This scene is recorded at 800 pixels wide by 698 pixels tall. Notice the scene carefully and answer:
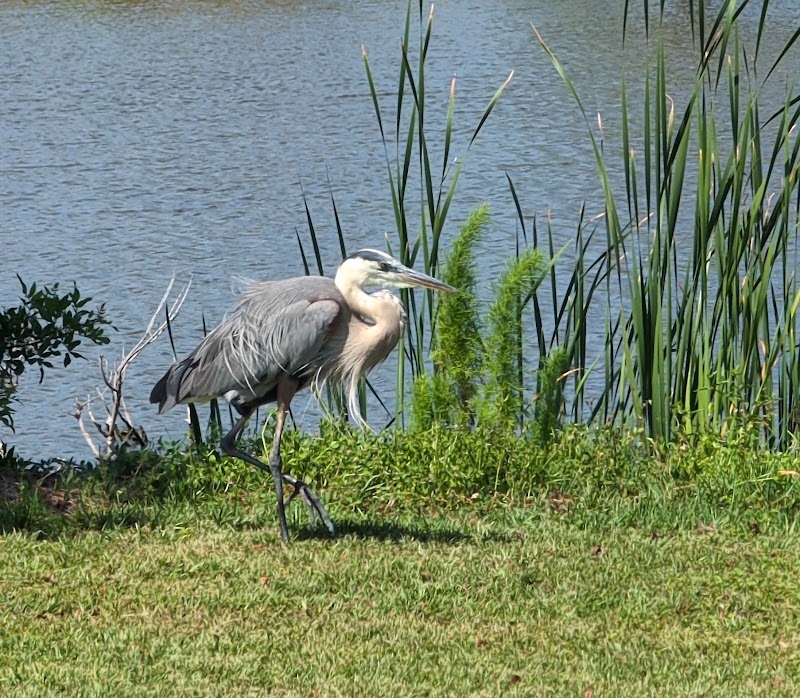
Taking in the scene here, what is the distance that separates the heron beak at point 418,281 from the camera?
5.10 metres

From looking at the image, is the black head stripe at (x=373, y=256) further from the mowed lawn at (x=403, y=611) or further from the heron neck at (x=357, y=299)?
the mowed lawn at (x=403, y=611)

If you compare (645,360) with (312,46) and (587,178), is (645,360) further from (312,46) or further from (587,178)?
(312,46)

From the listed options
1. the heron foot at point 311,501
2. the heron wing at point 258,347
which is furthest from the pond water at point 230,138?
the heron foot at point 311,501

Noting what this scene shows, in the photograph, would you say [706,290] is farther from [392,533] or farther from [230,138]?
[230,138]

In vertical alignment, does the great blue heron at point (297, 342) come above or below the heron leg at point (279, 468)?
above

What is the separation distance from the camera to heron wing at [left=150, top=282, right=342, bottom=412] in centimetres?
520

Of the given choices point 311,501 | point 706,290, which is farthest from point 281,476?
point 706,290

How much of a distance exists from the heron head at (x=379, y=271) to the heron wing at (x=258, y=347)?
0.46 ft

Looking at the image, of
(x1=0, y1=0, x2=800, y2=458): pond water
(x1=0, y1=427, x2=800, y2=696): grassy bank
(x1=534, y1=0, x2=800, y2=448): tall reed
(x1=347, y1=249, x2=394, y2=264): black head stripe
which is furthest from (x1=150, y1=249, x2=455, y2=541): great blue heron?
(x1=0, y1=0, x2=800, y2=458): pond water

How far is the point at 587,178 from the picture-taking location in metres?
11.5

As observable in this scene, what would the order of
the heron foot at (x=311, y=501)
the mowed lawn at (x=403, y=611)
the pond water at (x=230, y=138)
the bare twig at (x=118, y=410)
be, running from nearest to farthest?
the mowed lawn at (x=403, y=611), the heron foot at (x=311, y=501), the bare twig at (x=118, y=410), the pond water at (x=230, y=138)

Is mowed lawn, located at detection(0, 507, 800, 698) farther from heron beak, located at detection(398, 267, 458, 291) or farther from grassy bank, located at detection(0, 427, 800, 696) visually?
heron beak, located at detection(398, 267, 458, 291)

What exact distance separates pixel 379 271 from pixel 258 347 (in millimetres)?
537

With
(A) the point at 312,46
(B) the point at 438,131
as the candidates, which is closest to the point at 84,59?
(A) the point at 312,46
